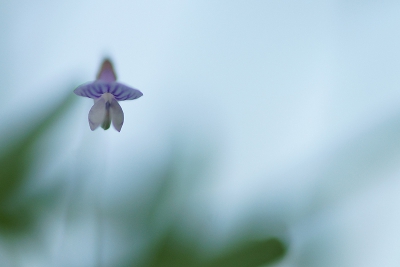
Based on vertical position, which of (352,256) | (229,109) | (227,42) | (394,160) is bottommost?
(352,256)

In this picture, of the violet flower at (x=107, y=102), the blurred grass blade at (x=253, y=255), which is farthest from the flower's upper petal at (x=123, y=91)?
the blurred grass blade at (x=253, y=255)

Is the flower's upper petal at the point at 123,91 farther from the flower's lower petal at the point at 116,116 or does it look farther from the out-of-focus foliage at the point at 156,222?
the out-of-focus foliage at the point at 156,222

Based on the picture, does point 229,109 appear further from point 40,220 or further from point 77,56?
point 40,220

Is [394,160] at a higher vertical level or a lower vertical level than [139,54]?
lower

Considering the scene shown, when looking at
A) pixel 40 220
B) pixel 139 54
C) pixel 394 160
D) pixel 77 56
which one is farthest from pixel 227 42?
pixel 40 220

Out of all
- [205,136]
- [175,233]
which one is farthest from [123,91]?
[175,233]

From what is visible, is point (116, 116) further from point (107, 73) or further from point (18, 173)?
point (18, 173)

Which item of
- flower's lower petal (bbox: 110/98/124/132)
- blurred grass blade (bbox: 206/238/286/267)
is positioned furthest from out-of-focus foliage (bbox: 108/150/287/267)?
flower's lower petal (bbox: 110/98/124/132)
